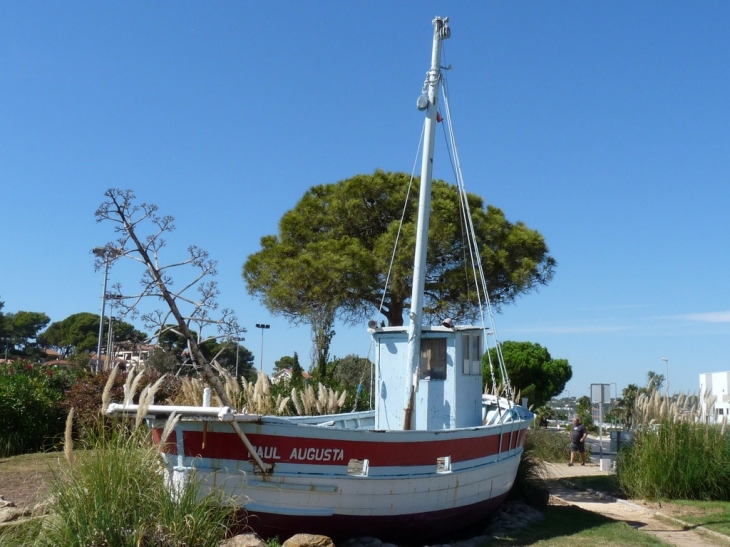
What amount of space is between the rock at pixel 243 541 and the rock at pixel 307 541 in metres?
0.50

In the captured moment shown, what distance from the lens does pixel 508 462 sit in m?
12.4

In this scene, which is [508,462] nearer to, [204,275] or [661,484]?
[661,484]

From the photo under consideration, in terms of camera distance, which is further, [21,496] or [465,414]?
[465,414]

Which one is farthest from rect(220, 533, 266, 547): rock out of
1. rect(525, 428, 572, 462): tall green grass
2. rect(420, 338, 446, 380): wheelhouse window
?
rect(525, 428, 572, 462): tall green grass

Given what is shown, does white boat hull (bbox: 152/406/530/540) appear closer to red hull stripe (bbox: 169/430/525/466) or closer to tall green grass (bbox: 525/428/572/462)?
red hull stripe (bbox: 169/430/525/466)

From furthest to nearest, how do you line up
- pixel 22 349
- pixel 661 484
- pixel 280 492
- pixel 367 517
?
pixel 22 349
pixel 661 484
pixel 367 517
pixel 280 492

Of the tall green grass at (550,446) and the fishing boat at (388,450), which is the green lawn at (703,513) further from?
the tall green grass at (550,446)

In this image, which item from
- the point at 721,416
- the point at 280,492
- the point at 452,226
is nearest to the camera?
the point at 280,492

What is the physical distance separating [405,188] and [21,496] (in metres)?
12.9

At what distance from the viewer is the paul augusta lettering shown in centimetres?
852

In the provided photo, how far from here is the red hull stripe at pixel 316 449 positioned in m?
8.38

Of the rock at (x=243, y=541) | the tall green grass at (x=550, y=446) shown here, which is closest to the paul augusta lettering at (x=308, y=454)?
the rock at (x=243, y=541)

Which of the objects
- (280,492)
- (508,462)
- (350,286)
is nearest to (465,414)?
(508,462)

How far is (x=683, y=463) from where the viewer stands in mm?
14531
